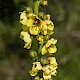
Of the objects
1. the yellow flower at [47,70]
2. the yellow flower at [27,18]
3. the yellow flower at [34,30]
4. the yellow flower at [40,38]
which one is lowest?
the yellow flower at [47,70]

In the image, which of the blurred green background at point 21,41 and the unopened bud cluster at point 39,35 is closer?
the unopened bud cluster at point 39,35

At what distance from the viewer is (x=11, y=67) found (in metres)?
4.72

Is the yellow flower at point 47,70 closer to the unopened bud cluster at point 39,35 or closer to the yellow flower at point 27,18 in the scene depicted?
the unopened bud cluster at point 39,35

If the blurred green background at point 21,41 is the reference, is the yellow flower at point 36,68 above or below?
below

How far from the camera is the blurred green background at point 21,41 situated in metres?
3.66

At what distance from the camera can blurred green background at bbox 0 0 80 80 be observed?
12.0 feet

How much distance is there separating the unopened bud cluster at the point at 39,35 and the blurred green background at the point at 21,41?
1.40 m

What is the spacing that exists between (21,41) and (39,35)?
2368 millimetres

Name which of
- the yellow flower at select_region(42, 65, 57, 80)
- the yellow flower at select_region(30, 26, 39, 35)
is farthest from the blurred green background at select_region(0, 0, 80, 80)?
the yellow flower at select_region(30, 26, 39, 35)

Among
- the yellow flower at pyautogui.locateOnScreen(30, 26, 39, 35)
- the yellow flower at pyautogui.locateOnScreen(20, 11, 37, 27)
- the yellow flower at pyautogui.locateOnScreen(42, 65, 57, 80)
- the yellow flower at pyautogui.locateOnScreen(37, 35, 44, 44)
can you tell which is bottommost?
the yellow flower at pyautogui.locateOnScreen(42, 65, 57, 80)

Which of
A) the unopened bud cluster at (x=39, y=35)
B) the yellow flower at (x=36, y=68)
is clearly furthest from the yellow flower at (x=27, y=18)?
the yellow flower at (x=36, y=68)

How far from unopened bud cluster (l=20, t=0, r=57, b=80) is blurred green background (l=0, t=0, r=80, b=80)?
1.40m

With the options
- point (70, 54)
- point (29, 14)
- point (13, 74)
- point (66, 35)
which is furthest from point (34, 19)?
point (13, 74)

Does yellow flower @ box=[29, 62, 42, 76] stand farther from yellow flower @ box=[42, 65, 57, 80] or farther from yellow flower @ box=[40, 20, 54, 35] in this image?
yellow flower @ box=[40, 20, 54, 35]
